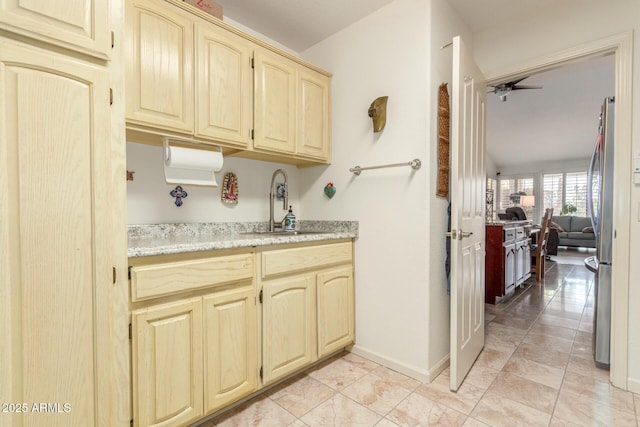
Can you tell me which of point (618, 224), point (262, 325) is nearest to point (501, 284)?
point (618, 224)

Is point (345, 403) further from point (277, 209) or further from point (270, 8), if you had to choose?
point (270, 8)

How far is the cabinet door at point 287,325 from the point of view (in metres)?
1.70

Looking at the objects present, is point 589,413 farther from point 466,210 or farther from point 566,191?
point 566,191

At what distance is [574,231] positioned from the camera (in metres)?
7.53

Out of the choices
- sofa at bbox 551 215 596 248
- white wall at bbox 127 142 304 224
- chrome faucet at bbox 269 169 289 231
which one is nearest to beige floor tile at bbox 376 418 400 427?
chrome faucet at bbox 269 169 289 231

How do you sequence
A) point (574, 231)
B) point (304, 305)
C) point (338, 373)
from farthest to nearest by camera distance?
point (574, 231) → point (338, 373) → point (304, 305)

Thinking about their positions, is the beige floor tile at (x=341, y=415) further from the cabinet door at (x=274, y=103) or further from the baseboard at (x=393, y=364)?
the cabinet door at (x=274, y=103)

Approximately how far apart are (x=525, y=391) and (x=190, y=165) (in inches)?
93.8

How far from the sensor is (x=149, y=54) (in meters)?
1.49

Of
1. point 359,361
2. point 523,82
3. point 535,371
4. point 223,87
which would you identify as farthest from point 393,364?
point 523,82

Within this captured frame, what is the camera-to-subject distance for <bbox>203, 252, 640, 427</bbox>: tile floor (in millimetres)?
1547

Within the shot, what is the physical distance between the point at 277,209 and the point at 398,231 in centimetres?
105

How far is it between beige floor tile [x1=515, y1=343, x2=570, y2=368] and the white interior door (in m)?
0.33

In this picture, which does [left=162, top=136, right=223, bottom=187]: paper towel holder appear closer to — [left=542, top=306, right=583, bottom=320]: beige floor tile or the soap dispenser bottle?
the soap dispenser bottle
